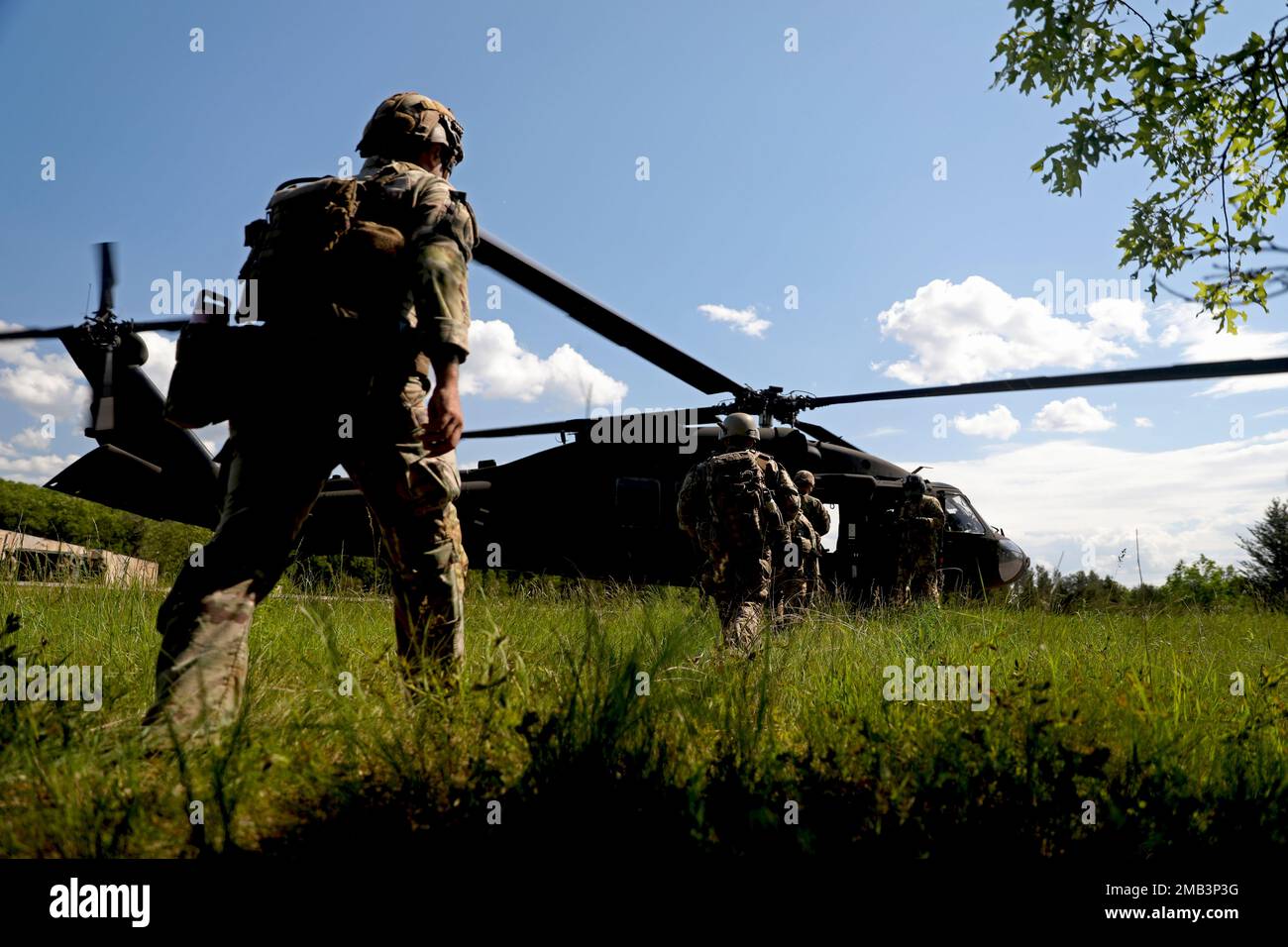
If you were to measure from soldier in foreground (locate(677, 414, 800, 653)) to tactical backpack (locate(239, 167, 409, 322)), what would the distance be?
319cm

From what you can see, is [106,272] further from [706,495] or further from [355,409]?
[355,409]

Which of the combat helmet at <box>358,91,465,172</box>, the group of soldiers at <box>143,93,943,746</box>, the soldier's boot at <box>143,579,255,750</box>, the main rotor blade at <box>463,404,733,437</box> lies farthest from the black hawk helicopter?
the soldier's boot at <box>143,579,255,750</box>

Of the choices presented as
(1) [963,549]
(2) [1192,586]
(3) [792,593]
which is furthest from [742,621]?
(2) [1192,586]

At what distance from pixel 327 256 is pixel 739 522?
137 inches

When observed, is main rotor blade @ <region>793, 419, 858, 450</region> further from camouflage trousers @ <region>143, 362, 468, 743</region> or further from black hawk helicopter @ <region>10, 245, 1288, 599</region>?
camouflage trousers @ <region>143, 362, 468, 743</region>

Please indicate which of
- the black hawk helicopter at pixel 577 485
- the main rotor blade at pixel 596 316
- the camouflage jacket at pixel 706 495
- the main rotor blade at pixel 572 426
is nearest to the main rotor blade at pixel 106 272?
the black hawk helicopter at pixel 577 485

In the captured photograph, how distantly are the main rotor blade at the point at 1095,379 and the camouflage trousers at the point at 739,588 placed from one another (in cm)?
237

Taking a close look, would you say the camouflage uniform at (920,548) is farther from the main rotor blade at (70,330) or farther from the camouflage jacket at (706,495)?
the main rotor blade at (70,330)

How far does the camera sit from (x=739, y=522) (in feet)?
17.6

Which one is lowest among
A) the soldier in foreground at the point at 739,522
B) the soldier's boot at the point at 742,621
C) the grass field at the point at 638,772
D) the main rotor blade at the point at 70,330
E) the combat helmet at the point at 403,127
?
the grass field at the point at 638,772

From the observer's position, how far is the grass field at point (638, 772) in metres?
1.67

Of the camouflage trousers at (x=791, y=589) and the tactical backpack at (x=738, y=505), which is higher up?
the tactical backpack at (x=738, y=505)

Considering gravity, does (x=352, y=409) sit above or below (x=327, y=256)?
below
